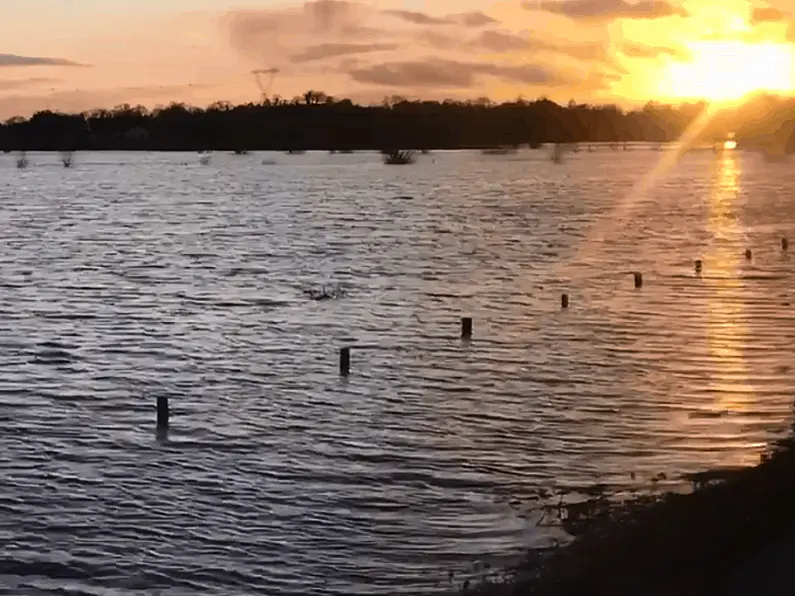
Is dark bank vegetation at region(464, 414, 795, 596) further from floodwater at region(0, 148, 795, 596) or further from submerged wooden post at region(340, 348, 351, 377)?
submerged wooden post at region(340, 348, 351, 377)

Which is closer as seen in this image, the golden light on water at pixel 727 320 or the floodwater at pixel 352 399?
the floodwater at pixel 352 399

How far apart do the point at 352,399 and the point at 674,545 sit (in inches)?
500

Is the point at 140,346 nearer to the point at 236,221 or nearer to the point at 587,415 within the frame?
the point at 587,415

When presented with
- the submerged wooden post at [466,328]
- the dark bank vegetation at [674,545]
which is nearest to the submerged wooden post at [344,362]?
the submerged wooden post at [466,328]

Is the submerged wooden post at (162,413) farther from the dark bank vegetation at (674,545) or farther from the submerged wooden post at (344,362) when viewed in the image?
the dark bank vegetation at (674,545)

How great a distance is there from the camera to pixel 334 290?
132 ft

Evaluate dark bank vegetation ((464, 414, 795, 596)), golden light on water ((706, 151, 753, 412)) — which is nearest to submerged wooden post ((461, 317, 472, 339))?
golden light on water ((706, 151, 753, 412))

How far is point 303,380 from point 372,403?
9.16ft

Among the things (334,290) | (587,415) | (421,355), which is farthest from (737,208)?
(587,415)

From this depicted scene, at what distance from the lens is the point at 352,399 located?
73.8 ft

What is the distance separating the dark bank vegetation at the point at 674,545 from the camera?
365 inches

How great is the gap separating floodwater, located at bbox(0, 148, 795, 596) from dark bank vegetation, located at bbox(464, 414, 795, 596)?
161 cm

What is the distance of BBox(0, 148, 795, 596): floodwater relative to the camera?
1418 cm

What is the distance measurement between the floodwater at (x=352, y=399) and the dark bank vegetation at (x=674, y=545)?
5.30ft
